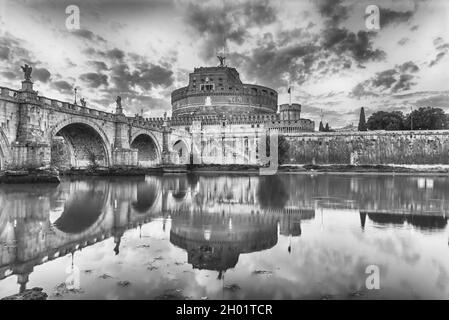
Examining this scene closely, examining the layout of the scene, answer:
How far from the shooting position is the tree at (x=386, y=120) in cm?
6488

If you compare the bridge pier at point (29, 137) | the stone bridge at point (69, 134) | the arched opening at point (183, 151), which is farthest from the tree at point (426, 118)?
the bridge pier at point (29, 137)

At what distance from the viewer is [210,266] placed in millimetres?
6352

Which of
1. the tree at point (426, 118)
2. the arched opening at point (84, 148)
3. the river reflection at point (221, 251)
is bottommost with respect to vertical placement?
the river reflection at point (221, 251)

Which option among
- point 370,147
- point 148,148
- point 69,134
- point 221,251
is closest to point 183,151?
point 148,148

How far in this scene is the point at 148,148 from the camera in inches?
1887

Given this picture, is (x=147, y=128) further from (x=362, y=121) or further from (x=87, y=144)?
(x=362, y=121)

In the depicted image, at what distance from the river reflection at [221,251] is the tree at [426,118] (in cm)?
5680

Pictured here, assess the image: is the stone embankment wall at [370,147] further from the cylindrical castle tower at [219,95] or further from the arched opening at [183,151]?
the cylindrical castle tower at [219,95]

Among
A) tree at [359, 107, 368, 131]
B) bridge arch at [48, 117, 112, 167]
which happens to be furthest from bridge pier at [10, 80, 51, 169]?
tree at [359, 107, 368, 131]

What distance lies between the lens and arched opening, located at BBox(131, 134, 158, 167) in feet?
152

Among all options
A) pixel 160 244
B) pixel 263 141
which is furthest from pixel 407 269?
pixel 263 141

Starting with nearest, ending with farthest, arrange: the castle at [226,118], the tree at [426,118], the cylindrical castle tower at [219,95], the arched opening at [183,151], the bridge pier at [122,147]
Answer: the bridge pier at [122,147] < the tree at [426,118] < the arched opening at [183,151] < the castle at [226,118] < the cylindrical castle tower at [219,95]

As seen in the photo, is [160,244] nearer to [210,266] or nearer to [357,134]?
[210,266]

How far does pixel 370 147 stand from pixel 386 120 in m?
9.15
